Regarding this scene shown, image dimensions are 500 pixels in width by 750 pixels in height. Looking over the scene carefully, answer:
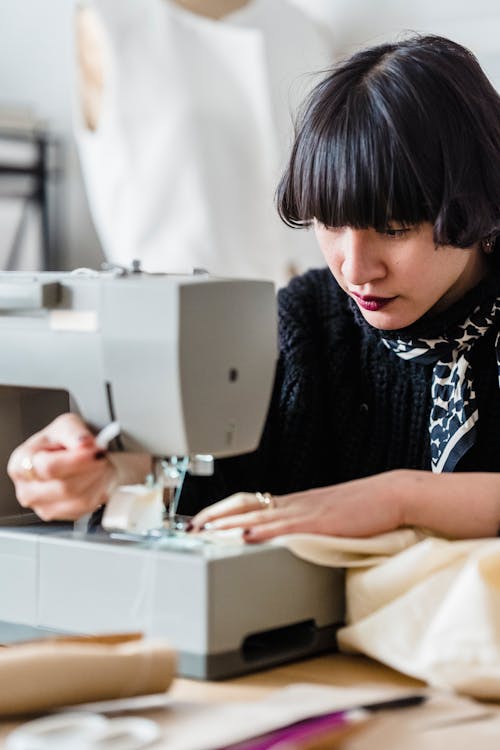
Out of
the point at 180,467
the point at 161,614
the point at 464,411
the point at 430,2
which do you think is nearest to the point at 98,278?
the point at 180,467

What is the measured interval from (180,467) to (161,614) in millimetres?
140

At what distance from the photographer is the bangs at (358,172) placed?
135 cm

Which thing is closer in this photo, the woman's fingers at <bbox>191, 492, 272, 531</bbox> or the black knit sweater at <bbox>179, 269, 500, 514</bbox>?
the woman's fingers at <bbox>191, 492, 272, 531</bbox>

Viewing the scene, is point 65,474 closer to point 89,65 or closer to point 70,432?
point 70,432

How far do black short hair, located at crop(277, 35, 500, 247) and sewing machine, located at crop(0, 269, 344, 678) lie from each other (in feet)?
0.91

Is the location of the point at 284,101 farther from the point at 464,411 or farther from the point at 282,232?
the point at 464,411

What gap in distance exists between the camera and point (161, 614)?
3.55 ft

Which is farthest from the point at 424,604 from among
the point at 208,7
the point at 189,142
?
the point at 208,7

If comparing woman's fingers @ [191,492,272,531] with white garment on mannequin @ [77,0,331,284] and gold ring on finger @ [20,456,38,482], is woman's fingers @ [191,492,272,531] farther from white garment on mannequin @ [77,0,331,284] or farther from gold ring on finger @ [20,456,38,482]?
white garment on mannequin @ [77,0,331,284]

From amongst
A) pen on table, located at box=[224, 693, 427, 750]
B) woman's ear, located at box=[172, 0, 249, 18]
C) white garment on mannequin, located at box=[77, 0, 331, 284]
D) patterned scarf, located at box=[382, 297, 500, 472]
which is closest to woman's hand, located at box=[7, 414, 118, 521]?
pen on table, located at box=[224, 693, 427, 750]

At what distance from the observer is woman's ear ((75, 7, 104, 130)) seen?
117 inches

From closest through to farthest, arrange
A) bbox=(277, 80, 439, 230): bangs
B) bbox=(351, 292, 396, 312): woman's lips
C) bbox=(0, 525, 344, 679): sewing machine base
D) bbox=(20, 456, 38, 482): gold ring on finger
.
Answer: bbox=(0, 525, 344, 679): sewing machine base, bbox=(20, 456, 38, 482): gold ring on finger, bbox=(277, 80, 439, 230): bangs, bbox=(351, 292, 396, 312): woman's lips

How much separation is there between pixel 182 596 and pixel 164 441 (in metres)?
0.13

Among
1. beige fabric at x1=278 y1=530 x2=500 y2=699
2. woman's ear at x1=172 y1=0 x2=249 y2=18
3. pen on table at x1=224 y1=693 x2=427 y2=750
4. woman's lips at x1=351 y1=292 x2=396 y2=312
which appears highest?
woman's ear at x1=172 y1=0 x2=249 y2=18
